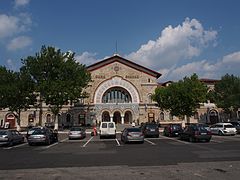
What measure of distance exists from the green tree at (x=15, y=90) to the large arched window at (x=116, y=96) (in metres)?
17.9

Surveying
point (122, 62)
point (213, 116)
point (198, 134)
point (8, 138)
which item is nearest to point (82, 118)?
point (122, 62)

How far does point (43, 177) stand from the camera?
10.1 m

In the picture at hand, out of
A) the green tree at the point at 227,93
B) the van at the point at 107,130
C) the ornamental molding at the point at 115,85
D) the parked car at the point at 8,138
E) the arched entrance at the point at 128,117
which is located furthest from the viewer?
the arched entrance at the point at 128,117

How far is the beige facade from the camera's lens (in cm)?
6300

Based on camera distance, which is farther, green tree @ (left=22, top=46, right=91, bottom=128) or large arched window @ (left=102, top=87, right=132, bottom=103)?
large arched window @ (left=102, top=87, right=132, bottom=103)

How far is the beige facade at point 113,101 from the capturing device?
63000 millimetres

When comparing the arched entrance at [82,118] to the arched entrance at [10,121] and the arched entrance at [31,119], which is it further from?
the arched entrance at [10,121]

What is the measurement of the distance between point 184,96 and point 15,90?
28323 mm

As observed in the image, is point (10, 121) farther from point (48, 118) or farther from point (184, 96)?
point (184, 96)

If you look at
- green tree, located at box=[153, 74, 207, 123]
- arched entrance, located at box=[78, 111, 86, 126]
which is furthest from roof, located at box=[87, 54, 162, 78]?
green tree, located at box=[153, 74, 207, 123]

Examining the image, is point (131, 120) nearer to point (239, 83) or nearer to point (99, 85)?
point (99, 85)

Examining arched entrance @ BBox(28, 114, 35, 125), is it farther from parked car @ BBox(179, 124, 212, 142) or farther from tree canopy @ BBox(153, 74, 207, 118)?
parked car @ BBox(179, 124, 212, 142)

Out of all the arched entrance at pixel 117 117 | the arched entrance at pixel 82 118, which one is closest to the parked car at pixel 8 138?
the arched entrance at pixel 82 118

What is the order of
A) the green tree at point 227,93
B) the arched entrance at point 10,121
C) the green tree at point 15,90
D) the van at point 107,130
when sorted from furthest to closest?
the arched entrance at point 10,121, the green tree at point 227,93, the green tree at point 15,90, the van at point 107,130
